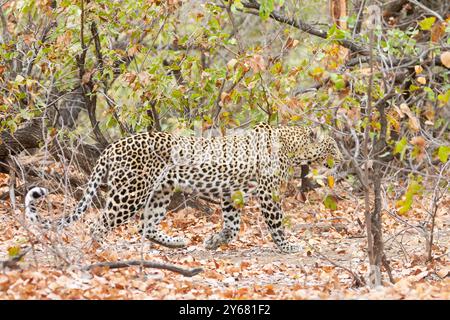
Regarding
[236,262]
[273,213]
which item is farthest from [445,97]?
[273,213]

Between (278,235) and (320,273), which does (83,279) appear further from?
(278,235)

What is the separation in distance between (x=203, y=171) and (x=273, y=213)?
0.97 m

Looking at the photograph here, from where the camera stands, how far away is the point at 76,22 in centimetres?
1034

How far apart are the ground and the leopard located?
0.27m

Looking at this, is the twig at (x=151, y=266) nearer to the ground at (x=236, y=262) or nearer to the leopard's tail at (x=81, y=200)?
the ground at (x=236, y=262)

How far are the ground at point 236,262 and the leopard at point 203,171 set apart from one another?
0.90ft

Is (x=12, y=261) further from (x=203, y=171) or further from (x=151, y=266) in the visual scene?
(x=203, y=171)

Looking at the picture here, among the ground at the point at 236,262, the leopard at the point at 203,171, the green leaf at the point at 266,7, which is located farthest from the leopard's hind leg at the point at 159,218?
the green leaf at the point at 266,7

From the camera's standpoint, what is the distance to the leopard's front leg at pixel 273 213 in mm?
9945

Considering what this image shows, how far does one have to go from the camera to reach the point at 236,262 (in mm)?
9320

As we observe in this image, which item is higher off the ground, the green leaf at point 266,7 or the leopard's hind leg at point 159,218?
the green leaf at point 266,7

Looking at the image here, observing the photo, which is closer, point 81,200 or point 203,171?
point 81,200

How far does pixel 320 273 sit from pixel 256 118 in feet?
12.6
